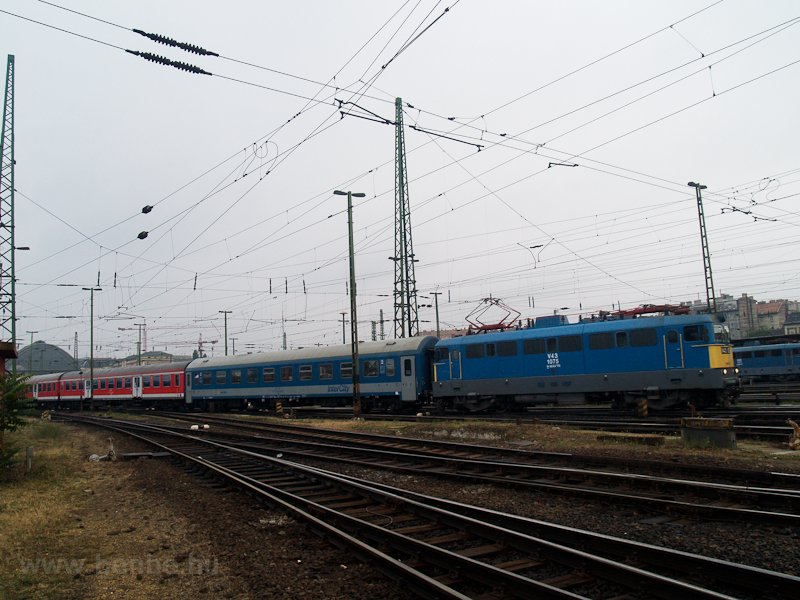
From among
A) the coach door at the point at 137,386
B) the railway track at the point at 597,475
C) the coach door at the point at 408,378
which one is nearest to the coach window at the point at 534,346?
the coach door at the point at 408,378

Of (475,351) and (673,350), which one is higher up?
(475,351)

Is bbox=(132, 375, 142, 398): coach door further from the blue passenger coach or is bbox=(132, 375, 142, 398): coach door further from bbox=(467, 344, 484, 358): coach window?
bbox=(467, 344, 484, 358): coach window

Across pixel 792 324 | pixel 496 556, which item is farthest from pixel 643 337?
pixel 792 324

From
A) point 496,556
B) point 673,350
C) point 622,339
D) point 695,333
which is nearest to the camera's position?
point 496,556

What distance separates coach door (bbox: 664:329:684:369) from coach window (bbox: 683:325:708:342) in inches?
8.5

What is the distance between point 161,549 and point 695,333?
18136 millimetres

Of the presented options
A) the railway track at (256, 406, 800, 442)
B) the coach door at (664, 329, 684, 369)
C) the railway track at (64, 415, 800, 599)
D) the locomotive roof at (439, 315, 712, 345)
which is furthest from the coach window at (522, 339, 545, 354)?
the railway track at (64, 415, 800, 599)

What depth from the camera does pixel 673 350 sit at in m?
20.0

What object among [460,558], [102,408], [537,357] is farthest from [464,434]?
[102,408]

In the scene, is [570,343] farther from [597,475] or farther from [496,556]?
[496,556]

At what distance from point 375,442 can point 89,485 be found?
301 inches

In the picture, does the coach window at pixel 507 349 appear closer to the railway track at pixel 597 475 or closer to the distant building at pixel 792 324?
the railway track at pixel 597 475

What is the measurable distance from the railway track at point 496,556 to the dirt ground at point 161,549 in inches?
18.0

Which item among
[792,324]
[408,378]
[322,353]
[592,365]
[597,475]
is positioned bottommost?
[597,475]
